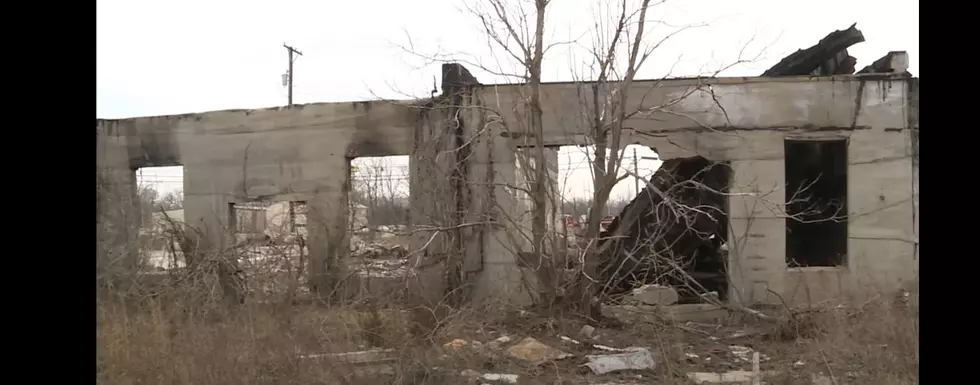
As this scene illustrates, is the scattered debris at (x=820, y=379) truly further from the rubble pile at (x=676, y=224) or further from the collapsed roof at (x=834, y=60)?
the collapsed roof at (x=834, y=60)

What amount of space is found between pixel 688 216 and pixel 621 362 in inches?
128

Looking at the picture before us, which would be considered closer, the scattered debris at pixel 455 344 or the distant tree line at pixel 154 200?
the scattered debris at pixel 455 344

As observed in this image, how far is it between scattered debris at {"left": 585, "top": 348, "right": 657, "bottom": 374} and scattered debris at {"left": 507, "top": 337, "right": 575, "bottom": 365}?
1.07ft

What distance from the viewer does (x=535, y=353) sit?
597 centimetres

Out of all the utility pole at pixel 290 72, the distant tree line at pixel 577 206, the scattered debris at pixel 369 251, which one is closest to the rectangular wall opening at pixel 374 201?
the scattered debris at pixel 369 251

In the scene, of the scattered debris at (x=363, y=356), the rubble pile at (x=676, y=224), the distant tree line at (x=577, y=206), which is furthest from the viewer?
the rubble pile at (x=676, y=224)

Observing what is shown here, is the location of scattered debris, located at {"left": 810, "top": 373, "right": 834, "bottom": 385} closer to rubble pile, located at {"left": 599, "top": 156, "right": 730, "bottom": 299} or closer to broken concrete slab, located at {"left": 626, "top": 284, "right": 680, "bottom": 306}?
broken concrete slab, located at {"left": 626, "top": 284, "right": 680, "bottom": 306}

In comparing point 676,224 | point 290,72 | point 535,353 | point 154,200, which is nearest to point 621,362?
point 535,353

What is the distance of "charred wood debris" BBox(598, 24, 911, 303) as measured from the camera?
8289 mm

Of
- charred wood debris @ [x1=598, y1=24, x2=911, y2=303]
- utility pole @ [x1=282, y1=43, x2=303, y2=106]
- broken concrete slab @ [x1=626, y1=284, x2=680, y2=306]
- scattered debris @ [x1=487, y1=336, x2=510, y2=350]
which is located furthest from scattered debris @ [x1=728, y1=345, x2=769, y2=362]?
utility pole @ [x1=282, y1=43, x2=303, y2=106]

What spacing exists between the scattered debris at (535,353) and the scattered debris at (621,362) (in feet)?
1.07

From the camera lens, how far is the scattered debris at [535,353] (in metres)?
5.84

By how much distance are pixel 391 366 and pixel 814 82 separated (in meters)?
6.89
